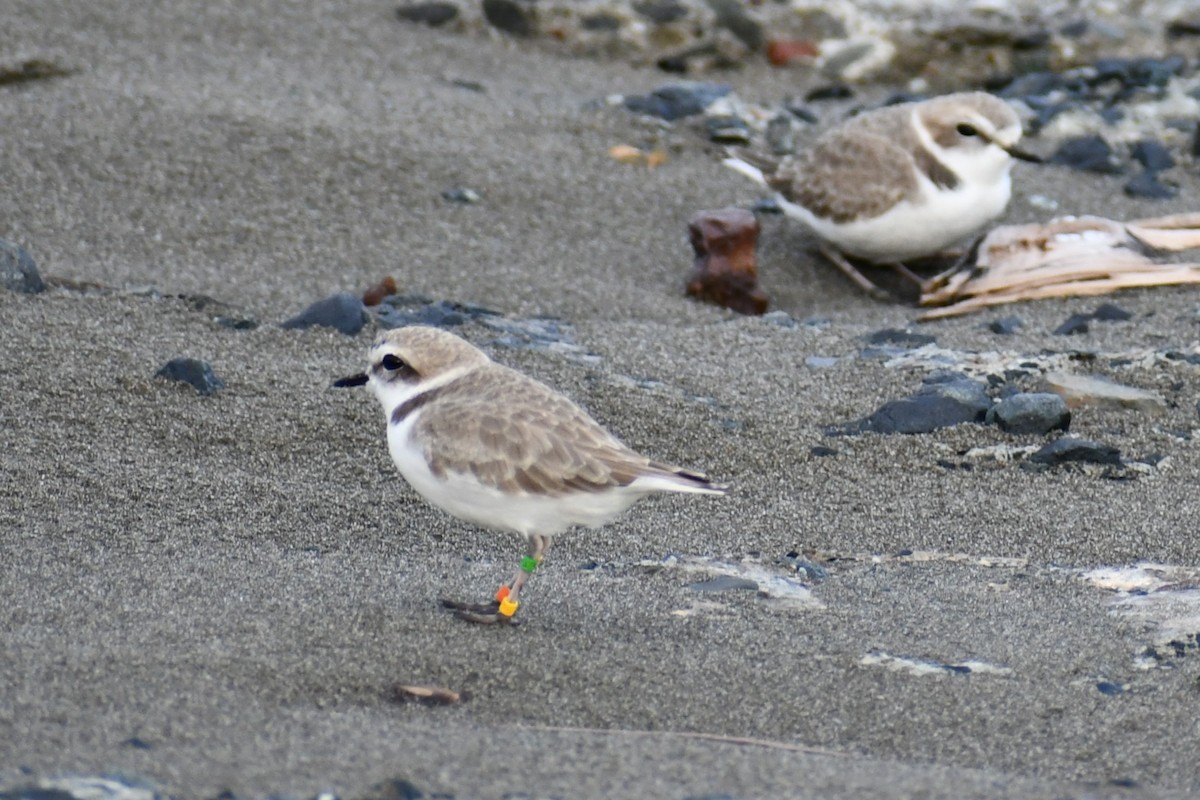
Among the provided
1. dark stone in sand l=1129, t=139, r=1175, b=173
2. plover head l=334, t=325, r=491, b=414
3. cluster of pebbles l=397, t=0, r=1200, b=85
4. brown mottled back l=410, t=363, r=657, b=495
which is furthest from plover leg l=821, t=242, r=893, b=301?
brown mottled back l=410, t=363, r=657, b=495

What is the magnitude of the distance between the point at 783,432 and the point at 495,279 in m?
1.89

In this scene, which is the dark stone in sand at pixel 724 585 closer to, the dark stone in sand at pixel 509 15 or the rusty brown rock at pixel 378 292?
the rusty brown rock at pixel 378 292

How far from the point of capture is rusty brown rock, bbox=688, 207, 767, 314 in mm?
6820

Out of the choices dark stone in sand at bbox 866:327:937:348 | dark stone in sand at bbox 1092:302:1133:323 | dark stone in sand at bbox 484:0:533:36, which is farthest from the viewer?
dark stone in sand at bbox 484:0:533:36

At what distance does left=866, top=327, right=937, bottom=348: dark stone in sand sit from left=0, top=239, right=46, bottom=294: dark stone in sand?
333 cm

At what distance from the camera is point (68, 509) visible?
4309 millimetres

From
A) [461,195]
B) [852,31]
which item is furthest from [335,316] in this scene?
[852,31]

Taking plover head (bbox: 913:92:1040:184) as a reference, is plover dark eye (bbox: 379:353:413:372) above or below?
above

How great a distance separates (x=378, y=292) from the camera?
6.32 metres

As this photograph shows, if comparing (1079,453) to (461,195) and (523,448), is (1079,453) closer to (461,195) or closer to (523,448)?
(523,448)

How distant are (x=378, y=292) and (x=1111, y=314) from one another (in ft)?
10.4

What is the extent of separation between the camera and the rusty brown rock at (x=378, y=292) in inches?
248

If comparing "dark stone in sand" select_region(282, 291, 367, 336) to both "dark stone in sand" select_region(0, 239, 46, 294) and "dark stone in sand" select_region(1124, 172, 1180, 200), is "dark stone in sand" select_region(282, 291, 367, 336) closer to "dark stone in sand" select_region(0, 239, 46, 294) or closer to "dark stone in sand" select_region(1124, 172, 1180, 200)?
"dark stone in sand" select_region(0, 239, 46, 294)

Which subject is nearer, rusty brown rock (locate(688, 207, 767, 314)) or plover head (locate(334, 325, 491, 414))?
plover head (locate(334, 325, 491, 414))
